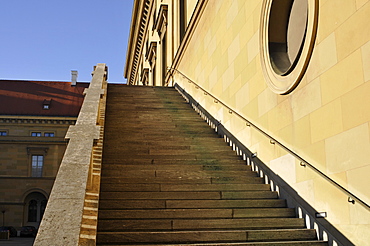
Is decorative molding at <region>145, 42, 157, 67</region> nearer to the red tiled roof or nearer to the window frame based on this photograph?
the red tiled roof

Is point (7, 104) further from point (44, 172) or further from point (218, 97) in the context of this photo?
point (218, 97)

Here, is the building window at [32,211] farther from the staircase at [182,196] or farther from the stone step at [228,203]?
the stone step at [228,203]

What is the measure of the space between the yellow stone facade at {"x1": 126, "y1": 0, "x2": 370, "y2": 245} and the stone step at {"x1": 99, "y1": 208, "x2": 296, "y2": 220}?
48 centimetres

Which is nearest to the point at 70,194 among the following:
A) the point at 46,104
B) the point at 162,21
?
the point at 162,21

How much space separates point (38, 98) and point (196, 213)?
166ft

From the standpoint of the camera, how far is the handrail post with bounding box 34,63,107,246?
13.1 feet

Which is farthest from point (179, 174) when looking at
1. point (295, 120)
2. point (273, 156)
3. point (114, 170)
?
point (295, 120)

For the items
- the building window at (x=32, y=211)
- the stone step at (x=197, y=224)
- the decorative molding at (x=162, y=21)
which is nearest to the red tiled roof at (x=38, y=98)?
the building window at (x=32, y=211)

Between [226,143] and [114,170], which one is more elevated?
[226,143]

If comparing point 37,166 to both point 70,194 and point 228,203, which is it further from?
point 70,194

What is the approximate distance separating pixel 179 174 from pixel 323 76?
3.02 m

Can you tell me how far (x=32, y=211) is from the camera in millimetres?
49906

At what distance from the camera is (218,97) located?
1260 cm

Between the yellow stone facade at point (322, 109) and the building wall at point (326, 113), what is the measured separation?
12 mm
